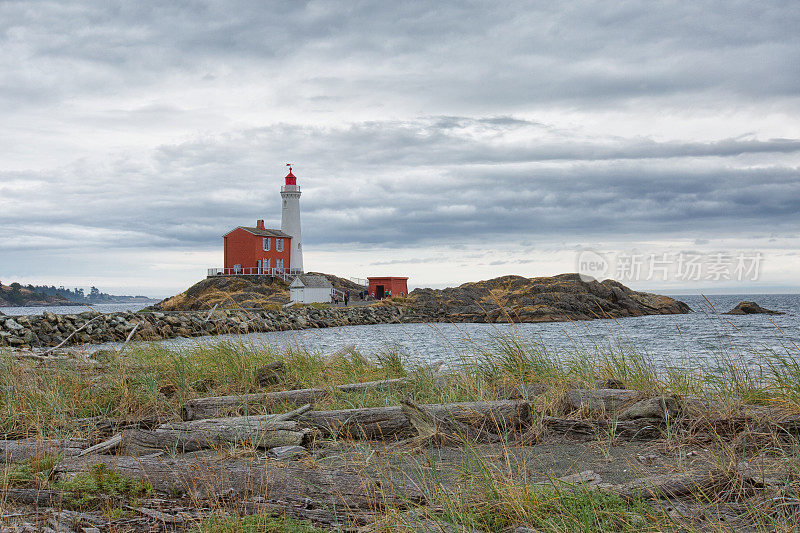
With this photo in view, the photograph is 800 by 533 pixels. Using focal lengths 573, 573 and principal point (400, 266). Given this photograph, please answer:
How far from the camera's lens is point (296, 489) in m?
3.48

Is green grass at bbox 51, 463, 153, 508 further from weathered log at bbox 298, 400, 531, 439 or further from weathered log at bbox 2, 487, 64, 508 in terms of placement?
weathered log at bbox 298, 400, 531, 439

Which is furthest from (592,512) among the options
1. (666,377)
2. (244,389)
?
(244,389)

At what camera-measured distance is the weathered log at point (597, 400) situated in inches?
200

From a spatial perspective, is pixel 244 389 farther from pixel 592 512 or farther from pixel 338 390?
pixel 592 512

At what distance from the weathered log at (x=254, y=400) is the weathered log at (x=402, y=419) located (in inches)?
34.1

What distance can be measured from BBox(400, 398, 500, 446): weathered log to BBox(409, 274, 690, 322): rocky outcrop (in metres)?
32.5

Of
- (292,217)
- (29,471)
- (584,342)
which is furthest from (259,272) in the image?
(29,471)

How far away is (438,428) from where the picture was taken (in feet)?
15.8

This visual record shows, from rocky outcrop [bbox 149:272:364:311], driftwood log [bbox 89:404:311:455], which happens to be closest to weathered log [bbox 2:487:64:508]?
driftwood log [bbox 89:404:311:455]

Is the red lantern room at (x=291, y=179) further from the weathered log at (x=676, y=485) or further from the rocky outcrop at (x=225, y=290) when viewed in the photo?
the weathered log at (x=676, y=485)

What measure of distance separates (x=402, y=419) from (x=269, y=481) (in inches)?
64.2

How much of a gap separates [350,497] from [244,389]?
12.0ft

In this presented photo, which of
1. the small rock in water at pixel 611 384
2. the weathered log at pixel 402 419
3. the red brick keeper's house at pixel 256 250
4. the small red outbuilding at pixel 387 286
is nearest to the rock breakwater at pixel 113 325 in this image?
the small rock in water at pixel 611 384

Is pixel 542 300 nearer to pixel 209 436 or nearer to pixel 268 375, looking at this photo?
pixel 268 375
